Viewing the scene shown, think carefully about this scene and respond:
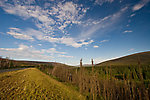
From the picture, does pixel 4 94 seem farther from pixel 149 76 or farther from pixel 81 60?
pixel 149 76

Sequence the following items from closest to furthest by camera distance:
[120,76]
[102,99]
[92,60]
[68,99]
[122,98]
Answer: [68,99], [92,60], [102,99], [122,98], [120,76]

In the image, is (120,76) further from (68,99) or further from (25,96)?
(25,96)

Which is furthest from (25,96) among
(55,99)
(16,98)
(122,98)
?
(122,98)

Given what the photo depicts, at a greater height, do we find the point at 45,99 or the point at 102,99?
the point at 45,99

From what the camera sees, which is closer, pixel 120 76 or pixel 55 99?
pixel 55 99

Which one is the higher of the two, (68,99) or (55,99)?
(55,99)

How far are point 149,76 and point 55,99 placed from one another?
30.1 feet

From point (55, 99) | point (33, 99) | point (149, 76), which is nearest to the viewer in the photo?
point (33, 99)

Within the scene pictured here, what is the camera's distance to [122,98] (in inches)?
179

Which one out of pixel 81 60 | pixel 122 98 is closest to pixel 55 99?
pixel 81 60

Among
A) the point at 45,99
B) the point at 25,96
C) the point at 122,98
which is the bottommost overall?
the point at 122,98

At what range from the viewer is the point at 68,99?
2697 mm

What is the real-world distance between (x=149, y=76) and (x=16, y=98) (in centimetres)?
1021

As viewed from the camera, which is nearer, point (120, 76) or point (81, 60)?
point (81, 60)
